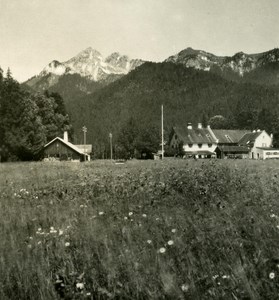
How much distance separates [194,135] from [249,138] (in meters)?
12.9

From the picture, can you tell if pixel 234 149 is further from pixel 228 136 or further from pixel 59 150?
pixel 59 150

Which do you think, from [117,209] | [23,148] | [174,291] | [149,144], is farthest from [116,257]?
[149,144]

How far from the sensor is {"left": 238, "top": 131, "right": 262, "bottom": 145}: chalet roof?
9256 cm

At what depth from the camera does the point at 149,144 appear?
2370 inches

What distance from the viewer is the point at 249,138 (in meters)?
93.6

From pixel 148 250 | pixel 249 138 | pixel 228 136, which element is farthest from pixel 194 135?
pixel 148 250

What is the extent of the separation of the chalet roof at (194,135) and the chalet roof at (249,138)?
22.4 ft

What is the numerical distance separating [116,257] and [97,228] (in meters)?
1.44

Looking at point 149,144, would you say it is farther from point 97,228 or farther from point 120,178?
point 97,228

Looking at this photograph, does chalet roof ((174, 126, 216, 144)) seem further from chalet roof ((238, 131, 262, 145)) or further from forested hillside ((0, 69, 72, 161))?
forested hillside ((0, 69, 72, 161))

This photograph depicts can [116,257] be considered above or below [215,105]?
below

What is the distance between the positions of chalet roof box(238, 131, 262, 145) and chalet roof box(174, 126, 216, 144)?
22.4 ft

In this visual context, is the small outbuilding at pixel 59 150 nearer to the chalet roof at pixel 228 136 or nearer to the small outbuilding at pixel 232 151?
the small outbuilding at pixel 232 151

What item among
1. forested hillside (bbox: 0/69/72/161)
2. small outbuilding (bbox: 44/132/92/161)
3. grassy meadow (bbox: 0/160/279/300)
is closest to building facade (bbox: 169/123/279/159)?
small outbuilding (bbox: 44/132/92/161)
